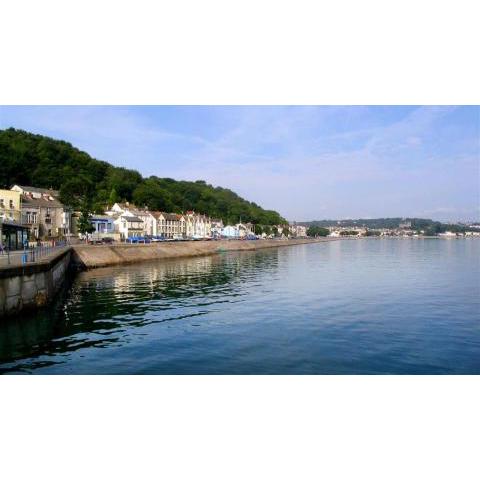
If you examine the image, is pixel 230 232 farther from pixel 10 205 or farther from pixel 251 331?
pixel 251 331

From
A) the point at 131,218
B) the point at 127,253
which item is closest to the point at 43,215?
the point at 127,253

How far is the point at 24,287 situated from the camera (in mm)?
Result: 24469

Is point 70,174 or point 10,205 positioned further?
point 70,174

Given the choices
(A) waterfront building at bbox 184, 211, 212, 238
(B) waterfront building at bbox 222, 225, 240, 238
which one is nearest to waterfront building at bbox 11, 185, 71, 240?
(A) waterfront building at bbox 184, 211, 212, 238

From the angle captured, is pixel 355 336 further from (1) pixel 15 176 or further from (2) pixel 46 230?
(1) pixel 15 176

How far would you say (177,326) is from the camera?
21672 millimetres

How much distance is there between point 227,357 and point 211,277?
94.6 feet

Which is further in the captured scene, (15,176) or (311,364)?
(15,176)

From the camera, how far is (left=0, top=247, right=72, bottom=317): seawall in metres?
22.6

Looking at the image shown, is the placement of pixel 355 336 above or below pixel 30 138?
below

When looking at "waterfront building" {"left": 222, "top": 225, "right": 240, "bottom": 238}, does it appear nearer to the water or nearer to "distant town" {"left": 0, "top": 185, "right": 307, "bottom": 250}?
"distant town" {"left": 0, "top": 185, "right": 307, "bottom": 250}

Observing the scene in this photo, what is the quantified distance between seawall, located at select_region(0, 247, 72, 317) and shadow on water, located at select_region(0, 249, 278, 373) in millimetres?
616

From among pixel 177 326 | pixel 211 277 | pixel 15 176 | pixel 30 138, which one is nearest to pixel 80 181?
pixel 15 176

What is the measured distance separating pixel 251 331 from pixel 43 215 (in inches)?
2650
